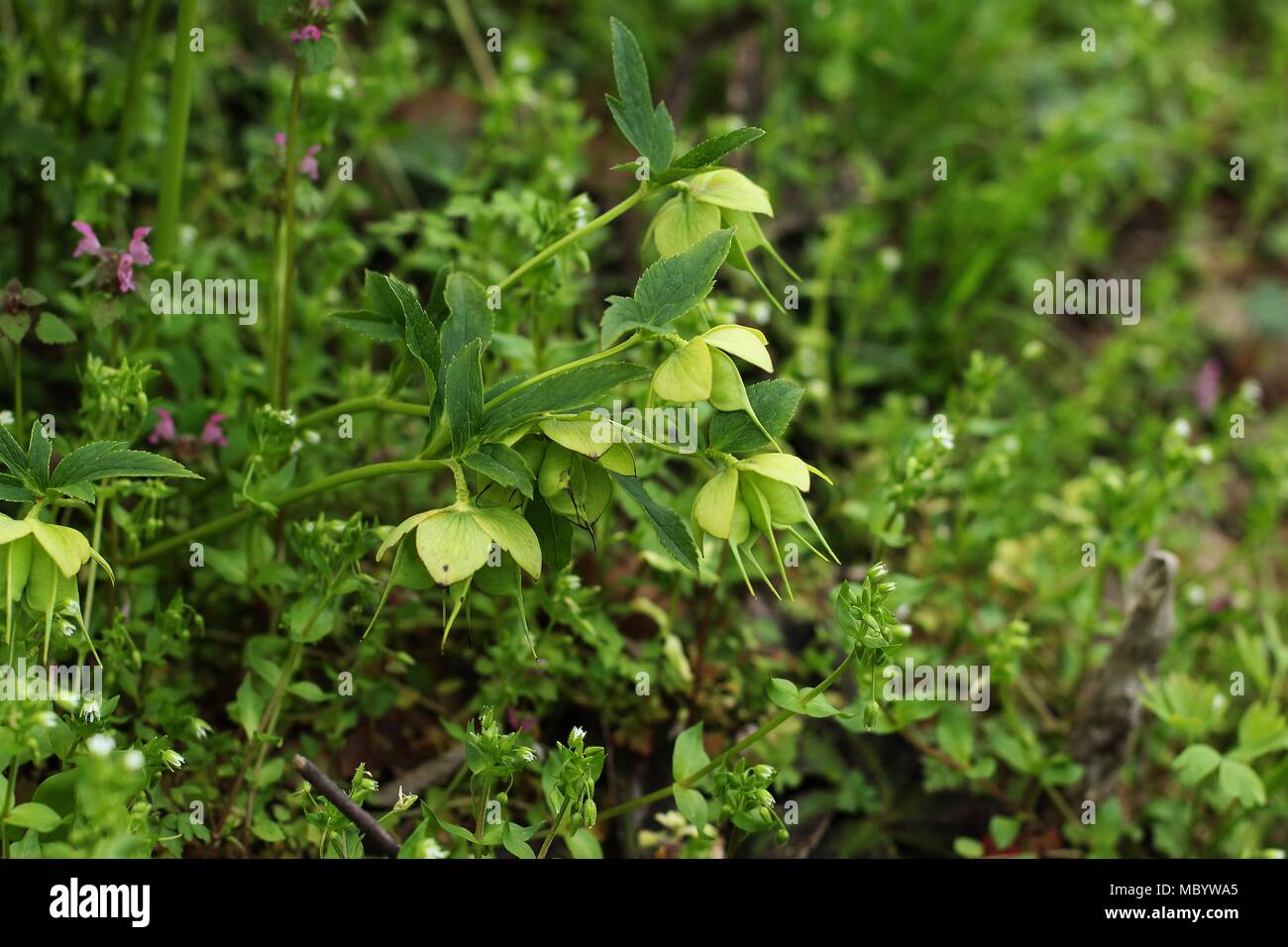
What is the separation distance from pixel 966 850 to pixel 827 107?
211 centimetres

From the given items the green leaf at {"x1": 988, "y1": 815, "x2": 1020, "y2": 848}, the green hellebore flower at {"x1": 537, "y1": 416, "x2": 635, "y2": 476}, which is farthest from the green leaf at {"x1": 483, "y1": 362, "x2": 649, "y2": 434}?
the green leaf at {"x1": 988, "y1": 815, "x2": 1020, "y2": 848}

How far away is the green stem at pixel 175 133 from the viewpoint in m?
1.68

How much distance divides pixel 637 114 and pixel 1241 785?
4.22 ft

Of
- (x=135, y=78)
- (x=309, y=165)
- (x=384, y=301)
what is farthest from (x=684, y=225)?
(x=135, y=78)

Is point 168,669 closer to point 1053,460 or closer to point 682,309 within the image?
point 682,309

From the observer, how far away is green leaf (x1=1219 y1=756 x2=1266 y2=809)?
68.3 inches

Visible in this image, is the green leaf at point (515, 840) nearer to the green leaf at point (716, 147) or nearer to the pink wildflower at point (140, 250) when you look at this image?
the green leaf at point (716, 147)

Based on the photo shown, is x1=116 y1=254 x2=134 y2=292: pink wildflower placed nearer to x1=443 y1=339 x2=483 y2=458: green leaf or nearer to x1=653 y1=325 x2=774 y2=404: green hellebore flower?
x1=443 y1=339 x2=483 y2=458: green leaf

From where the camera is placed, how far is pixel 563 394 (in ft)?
4.22

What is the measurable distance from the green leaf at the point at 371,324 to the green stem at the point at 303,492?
0.16 meters

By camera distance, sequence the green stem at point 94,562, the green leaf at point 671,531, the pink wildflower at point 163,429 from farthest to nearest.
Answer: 1. the pink wildflower at point 163,429
2. the green stem at point 94,562
3. the green leaf at point 671,531

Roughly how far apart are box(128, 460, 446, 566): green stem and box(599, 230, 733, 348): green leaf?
0.83 ft

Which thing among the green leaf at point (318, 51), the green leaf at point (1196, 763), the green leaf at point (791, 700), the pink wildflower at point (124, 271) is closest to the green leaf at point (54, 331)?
the pink wildflower at point (124, 271)

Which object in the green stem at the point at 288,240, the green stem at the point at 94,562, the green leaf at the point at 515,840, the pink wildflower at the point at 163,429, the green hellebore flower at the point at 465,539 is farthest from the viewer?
the pink wildflower at the point at 163,429
